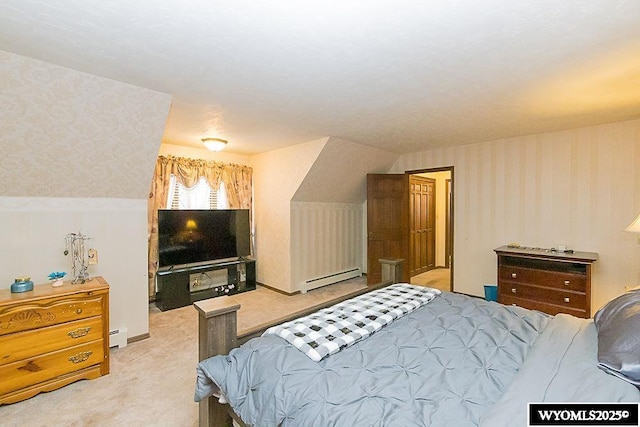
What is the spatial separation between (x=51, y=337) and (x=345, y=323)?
93.0 inches

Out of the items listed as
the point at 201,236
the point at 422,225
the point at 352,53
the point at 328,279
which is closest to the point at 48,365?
the point at 201,236

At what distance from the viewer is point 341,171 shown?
487cm

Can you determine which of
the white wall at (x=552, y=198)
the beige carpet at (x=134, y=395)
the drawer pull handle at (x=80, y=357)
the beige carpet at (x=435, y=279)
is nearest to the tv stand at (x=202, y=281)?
the beige carpet at (x=134, y=395)

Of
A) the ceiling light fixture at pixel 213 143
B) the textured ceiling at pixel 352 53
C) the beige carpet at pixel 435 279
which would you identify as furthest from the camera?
the beige carpet at pixel 435 279

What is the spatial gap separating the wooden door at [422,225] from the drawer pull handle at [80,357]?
16.5ft

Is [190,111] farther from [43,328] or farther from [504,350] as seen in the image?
[504,350]

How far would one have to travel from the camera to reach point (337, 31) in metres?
1.64

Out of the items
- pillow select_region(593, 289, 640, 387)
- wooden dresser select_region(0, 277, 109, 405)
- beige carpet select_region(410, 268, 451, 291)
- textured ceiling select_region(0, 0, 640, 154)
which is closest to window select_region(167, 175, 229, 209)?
textured ceiling select_region(0, 0, 640, 154)

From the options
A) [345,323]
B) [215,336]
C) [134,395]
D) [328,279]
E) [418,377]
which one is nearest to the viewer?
[418,377]

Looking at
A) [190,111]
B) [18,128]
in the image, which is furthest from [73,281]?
[190,111]

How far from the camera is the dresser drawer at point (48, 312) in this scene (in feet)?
7.16

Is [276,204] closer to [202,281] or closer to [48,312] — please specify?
[202,281]

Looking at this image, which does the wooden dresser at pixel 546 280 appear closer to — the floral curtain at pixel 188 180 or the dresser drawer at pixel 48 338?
the floral curtain at pixel 188 180

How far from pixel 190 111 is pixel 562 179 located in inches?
180
